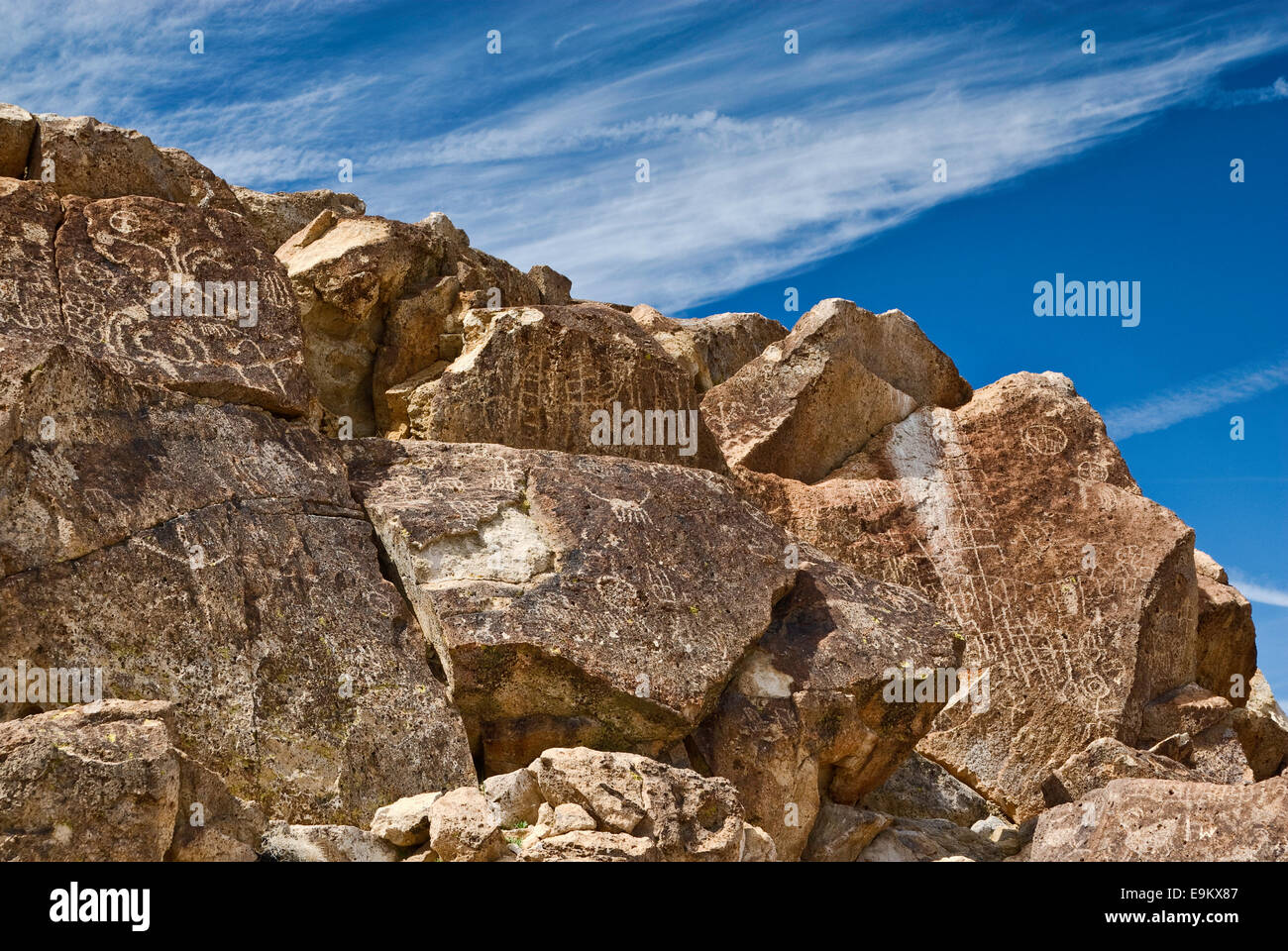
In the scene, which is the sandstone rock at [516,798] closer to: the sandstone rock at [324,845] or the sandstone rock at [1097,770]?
the sandstone rock at [324,845]

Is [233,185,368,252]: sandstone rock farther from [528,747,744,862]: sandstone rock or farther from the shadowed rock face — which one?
[528,747,744,862]: sandstone rock

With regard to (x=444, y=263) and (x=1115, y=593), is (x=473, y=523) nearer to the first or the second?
(x=444, y=263)

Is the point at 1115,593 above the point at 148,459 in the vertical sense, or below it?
below

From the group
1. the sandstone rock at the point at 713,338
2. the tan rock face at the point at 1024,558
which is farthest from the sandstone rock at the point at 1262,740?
the sandstone rock at the point at 713,338

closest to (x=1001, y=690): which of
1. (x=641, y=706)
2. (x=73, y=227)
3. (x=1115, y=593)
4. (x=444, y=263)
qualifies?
(x=1115, y=593)

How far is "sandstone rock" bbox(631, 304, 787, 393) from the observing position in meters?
20.3

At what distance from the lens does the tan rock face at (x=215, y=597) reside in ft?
33.0

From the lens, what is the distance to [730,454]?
56.4 ft

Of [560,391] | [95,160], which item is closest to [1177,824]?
[560,391]

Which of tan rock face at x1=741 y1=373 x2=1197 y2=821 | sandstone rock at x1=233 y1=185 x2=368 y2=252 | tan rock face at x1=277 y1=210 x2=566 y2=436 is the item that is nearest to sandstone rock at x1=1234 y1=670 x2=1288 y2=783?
tan rock face at x1=741 y1=373 x2=1197 y2=821

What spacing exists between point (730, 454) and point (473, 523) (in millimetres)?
5632

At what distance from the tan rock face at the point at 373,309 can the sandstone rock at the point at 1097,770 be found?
7.11 metres

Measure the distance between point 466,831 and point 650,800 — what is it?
1.25 meters

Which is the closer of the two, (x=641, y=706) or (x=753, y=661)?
(x=641, y=706)
